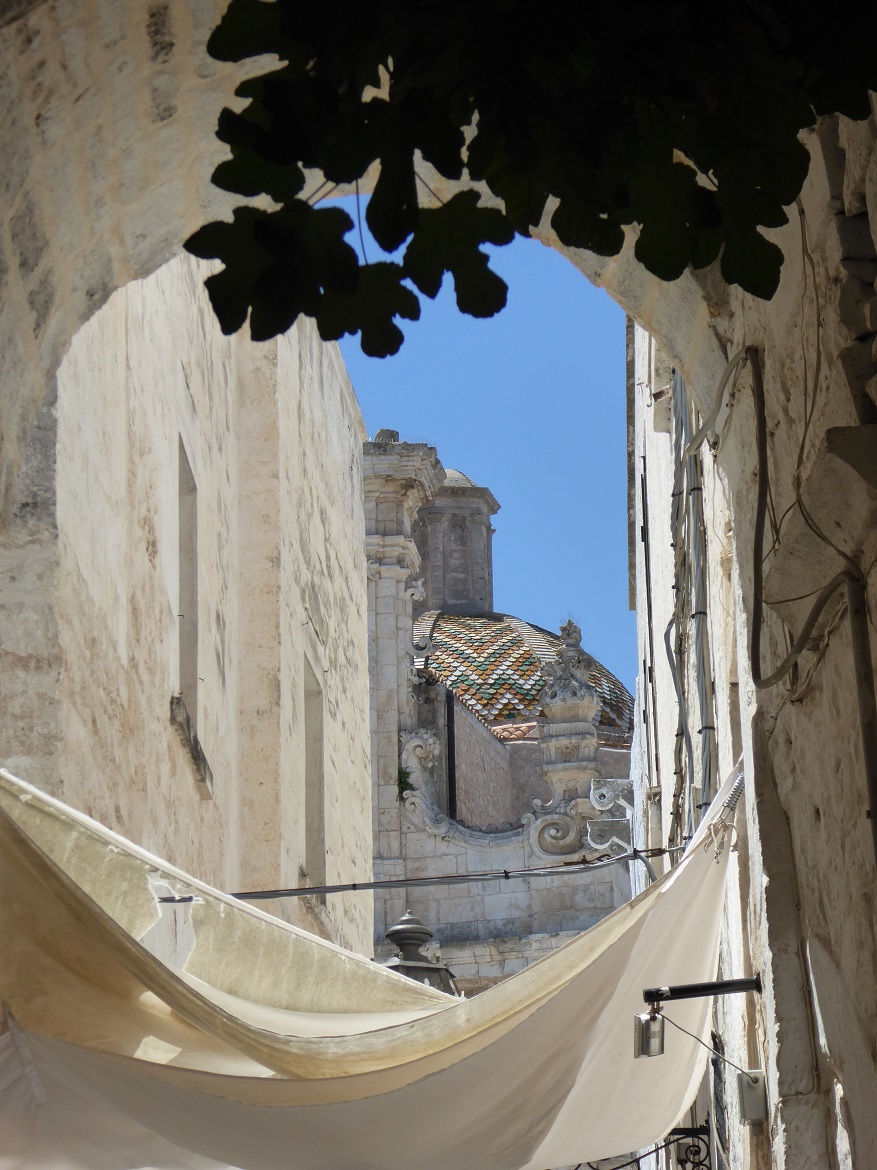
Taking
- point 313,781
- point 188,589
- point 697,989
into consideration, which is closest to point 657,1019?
point 697,989

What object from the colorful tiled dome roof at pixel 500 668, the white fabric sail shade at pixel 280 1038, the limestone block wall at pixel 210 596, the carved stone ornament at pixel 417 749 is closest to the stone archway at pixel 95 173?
the limestone block wall at pixel 210 596

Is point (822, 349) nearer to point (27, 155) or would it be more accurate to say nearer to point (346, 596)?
point (27, 155)

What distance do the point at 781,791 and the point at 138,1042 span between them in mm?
1688

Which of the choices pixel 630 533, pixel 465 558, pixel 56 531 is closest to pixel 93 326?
pixel 56 531

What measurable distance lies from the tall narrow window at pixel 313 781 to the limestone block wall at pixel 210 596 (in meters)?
0.08

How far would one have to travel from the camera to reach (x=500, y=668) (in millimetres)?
35812

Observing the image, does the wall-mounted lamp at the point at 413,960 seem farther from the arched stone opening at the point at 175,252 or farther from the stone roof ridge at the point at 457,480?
the stone roof ridge at the point at 457,480

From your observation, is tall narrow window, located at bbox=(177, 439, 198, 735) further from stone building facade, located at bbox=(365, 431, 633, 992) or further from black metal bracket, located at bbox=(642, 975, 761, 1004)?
stone building facade, located at bbox=(365, 431, 633, 992)

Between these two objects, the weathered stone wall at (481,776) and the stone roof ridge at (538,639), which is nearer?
the weathered stone wall at (481,776)

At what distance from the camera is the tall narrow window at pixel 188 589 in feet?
28.0

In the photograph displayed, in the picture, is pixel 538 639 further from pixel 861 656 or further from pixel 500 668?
pixel 861 656

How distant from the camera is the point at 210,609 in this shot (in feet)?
30.1

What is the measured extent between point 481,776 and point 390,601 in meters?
5.35

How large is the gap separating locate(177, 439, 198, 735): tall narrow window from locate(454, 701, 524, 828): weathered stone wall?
49.7 feet
